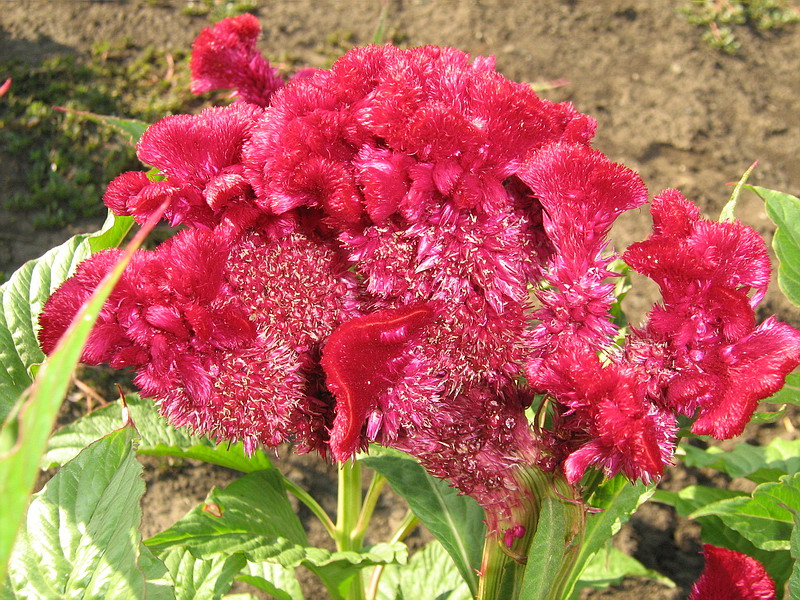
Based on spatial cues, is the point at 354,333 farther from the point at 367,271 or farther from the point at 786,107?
the point at 786,107

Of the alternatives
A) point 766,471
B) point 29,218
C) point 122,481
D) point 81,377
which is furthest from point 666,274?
point 29,218

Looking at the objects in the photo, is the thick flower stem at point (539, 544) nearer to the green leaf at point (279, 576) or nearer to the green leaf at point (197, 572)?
the green leaf at point (197, 572)

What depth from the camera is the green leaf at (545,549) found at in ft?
2.65

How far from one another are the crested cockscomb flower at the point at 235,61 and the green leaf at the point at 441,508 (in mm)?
640

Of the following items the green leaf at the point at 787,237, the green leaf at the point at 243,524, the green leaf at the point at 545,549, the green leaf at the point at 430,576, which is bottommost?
the green leaf at the point at 430,576

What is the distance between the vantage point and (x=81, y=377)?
2186 millimetres

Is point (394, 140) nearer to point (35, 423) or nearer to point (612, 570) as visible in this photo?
point (35, 423)

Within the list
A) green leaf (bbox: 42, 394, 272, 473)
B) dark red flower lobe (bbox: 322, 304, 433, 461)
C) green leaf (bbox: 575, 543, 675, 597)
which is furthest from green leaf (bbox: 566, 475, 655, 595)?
green leaf (bbox: 575, 543, 675, 597)

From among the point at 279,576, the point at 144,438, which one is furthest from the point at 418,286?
the point at 279,576

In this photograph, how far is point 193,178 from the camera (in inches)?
30.8

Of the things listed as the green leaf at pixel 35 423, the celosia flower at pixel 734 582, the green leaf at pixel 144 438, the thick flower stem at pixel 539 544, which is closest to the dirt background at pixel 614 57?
the green leaf at pixel 144 438

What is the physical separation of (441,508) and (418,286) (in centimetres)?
54

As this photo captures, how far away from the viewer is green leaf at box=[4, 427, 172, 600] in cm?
74

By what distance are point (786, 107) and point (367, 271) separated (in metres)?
2.84
